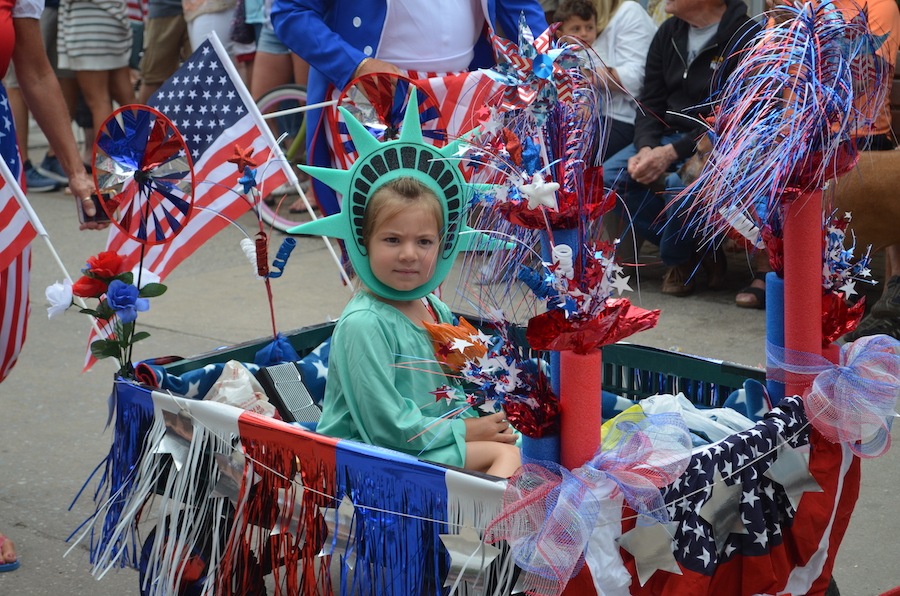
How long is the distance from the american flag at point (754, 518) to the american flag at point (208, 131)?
5.51 ft

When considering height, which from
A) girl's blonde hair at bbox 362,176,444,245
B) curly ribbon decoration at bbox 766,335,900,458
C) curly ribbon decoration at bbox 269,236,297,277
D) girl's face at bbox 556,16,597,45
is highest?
girl's face at bbox 556,16,597,45

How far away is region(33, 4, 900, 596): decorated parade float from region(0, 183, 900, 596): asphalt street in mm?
271

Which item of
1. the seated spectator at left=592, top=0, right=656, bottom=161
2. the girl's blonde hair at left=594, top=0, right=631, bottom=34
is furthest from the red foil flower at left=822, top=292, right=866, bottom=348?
the girl's blonde hair at left=594, top=0, right=631, bottom=34

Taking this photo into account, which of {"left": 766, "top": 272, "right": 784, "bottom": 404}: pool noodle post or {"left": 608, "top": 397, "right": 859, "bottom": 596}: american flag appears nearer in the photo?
{"left": 608, "top": 397, "right": 859, "bottom": 596}: american flag

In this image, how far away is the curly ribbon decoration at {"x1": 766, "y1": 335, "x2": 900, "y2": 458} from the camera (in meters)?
1.90

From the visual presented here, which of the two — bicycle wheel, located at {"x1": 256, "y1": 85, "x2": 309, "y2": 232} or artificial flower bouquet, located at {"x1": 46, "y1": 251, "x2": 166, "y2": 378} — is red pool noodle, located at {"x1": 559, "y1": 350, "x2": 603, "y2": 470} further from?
bicycle wheel, located at {"x1": 256, "y1": 85, "x2": 309, "y2": 232}

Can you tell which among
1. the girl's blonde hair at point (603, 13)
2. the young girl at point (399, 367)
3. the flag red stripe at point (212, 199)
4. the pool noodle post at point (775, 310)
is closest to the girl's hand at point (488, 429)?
the young girl at point (399, 367)

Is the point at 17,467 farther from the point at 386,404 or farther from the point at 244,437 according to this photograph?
the point at 386,404

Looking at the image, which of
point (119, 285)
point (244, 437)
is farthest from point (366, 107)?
point (244, 437)

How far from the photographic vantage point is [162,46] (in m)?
7.52

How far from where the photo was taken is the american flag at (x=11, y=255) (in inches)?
104

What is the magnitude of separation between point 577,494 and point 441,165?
92cm

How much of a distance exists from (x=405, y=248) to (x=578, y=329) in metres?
0.68

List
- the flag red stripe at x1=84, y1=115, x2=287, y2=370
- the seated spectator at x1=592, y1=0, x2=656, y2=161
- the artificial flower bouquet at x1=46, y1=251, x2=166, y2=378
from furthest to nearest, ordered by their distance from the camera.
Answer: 1. the seated spectator at x1=592, y1=0, x2=656, y2=161
2. the flag red stripe at x1=84, y1=115, x2=287, y2=370
3. the artificial flower bouquet at x1=46, y1=251, x2=166, y2=378
